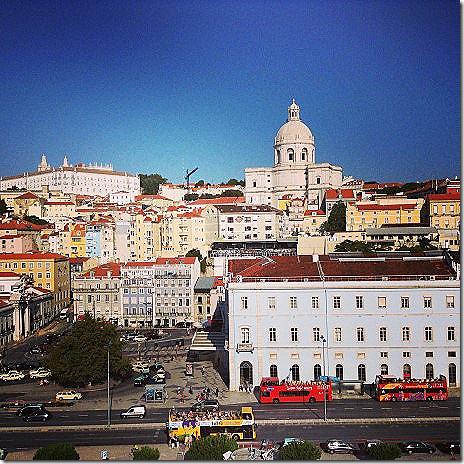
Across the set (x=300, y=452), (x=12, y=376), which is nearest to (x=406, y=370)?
(x=300, y=452)

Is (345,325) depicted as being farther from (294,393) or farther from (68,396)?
(68,396)

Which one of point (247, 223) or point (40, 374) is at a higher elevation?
point (247, 223)

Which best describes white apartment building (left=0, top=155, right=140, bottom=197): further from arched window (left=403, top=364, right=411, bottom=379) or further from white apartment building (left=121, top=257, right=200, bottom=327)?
arched window (left=403, top=364, right=411, bottom=379)

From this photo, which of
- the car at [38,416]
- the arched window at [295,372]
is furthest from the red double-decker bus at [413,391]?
the car at [38,416]

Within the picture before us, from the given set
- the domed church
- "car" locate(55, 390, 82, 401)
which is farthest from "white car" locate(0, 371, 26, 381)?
the domed church

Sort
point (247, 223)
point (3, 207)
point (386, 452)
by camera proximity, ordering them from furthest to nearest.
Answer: point (3, 207) < point (247, 223) < point (386, 452)
